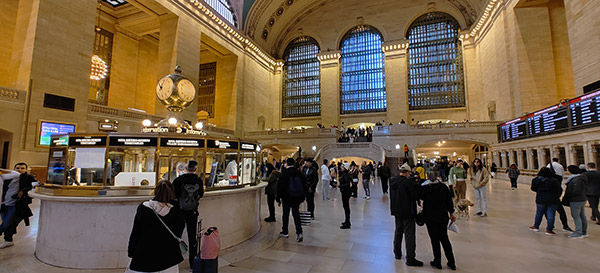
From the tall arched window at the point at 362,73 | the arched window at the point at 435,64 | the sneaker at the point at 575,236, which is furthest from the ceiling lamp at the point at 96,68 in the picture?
the arched window at the point at 435,64

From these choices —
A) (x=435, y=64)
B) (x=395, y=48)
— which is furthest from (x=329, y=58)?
(x=435, y=64)

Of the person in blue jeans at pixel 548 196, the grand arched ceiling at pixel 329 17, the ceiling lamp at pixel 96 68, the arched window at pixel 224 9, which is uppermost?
the grand arched ceiling at pixel 329 17

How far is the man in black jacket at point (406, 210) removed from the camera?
12.3 ft

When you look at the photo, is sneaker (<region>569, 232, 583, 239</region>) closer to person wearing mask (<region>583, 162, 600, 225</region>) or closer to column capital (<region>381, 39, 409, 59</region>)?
person wearing mask (<region>583, 162, 600, 225</region>)

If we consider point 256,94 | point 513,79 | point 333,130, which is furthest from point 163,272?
point 256,94

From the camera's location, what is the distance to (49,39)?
1204 centimetres

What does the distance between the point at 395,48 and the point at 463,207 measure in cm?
2589

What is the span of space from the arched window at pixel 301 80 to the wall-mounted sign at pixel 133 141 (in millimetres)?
28785

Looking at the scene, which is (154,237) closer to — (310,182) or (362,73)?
(310,182)

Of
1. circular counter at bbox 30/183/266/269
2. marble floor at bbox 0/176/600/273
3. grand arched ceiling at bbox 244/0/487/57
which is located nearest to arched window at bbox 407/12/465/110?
grand arched ceiling at bbox 244/0/487/57

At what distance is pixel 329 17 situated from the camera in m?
32.1

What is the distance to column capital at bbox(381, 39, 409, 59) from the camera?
28.8 meters

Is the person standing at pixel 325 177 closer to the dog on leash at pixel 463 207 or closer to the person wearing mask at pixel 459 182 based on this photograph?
the person wearing mask at pixel 459 182

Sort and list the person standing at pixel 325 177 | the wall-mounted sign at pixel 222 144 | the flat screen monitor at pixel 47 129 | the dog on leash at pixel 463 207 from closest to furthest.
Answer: the wall-mounted sign at pixel 222 144 → the dog on leash at pixel 463 207 → the person standing at pixel 325 177 → the flat screen monitor at pixel 47 129
